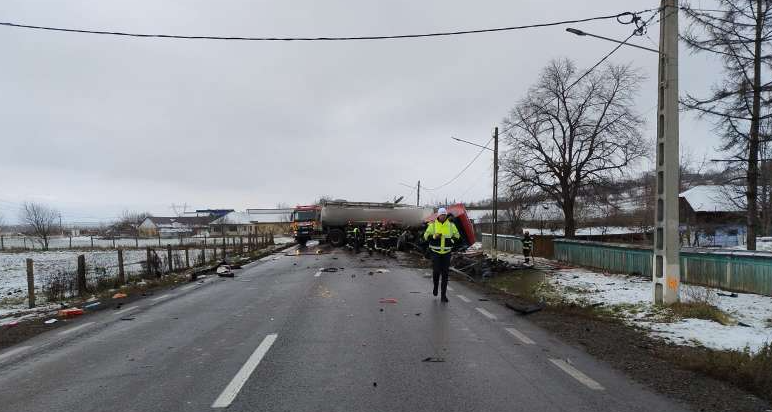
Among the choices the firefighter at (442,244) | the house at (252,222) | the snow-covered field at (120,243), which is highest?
the firefighter at (442,244)

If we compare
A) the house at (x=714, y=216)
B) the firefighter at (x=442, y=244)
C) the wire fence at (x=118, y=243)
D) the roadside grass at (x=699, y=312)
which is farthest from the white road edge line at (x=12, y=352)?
the wire fence at (x=118, y=243)

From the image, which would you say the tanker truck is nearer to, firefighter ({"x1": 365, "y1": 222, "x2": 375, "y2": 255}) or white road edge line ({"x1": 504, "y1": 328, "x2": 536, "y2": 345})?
firefighter ({"x1": 365, "y1": 222, "x2": 375, "y2": 255})

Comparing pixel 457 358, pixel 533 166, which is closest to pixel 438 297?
pixel 457 358

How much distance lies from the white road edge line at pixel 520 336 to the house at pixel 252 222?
89698 mm

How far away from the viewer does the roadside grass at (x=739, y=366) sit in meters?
5.10

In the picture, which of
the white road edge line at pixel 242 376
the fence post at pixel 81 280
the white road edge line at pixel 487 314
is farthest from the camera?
the fence post at pixel 81 280

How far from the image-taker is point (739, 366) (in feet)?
18.1

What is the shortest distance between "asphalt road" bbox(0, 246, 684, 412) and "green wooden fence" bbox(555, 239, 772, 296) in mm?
5975

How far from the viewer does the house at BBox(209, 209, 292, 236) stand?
102 metres

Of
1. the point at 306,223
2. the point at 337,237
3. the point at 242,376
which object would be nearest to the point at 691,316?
the point at 242,376

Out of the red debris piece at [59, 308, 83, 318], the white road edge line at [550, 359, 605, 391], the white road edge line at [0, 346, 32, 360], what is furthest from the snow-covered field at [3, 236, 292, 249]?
the white road edge line at [550, 359, 605, 391]

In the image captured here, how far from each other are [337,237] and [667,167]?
28749mm

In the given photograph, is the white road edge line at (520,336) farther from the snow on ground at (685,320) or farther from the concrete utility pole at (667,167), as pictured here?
the concrete utility pole at (667,167)

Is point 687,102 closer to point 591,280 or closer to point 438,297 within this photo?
point 591,280
